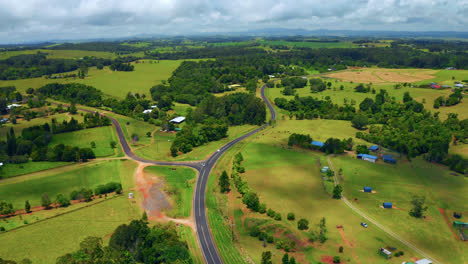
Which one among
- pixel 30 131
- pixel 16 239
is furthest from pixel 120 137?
pixel 16 239

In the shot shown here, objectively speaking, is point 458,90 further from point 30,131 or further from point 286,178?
point 30,131

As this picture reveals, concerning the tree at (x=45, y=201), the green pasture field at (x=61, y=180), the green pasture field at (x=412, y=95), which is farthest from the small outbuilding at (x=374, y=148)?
the tree at (x=45, y=201)

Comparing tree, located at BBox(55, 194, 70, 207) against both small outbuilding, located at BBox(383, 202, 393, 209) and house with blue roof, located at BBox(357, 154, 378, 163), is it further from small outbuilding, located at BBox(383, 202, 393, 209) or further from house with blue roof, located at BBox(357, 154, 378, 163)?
house with blue roof, located at BBox(357, 154, 378, 163)

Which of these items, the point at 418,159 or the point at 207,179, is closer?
the point at 207,179

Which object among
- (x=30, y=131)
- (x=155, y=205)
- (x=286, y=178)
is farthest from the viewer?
(x=30, y=131)

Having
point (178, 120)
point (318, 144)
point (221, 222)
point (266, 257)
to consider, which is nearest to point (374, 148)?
point (318, 144)

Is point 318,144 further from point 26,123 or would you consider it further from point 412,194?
point 26,123

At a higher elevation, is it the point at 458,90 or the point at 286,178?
the point at 458,90
